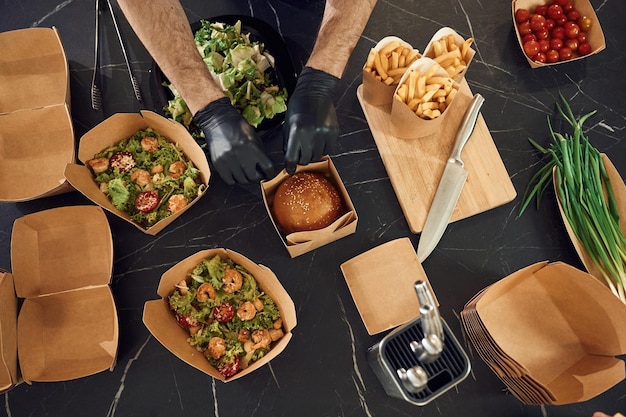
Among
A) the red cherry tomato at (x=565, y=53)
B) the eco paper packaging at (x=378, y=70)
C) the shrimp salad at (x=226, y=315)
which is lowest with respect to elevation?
the shrimp salad at (x=226, y=315)

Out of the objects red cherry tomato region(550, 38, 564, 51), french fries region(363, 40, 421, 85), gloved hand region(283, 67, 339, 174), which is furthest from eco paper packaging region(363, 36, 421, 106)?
red cherry tomato region(550, 38, 564, 51)

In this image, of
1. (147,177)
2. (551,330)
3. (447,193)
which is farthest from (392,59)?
(551,330)

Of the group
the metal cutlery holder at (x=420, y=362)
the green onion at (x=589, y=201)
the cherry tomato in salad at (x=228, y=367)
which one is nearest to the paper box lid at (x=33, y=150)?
the cherry tomato in salad at (x=228, y=367)

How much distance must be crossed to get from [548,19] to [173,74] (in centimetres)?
120

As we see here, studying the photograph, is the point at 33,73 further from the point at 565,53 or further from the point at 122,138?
the point at 565,53

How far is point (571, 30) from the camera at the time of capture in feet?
5.22

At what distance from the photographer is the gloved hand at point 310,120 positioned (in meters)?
1.35

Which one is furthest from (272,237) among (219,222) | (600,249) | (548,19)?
(548,19)

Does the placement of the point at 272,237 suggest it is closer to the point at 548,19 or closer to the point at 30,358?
the point at 30,358

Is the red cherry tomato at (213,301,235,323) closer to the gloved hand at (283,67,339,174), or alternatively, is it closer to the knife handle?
the gloved hand at (283,67,339,174)

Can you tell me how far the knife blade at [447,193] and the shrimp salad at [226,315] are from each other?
1.60 feet

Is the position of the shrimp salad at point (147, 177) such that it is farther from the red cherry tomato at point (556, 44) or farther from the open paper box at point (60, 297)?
the red cherry tomato at point (556, 44)

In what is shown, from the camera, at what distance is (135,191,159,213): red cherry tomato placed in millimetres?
1435

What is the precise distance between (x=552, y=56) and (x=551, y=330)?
2.78 feet
